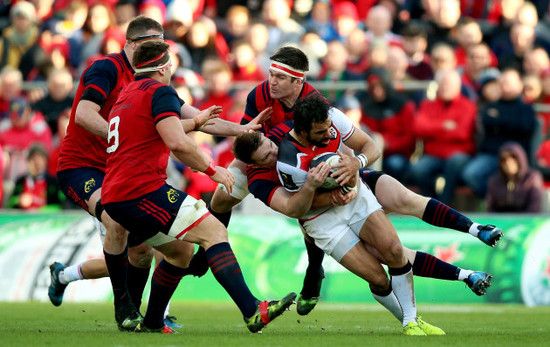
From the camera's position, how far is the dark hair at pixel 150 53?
A: 795 centimetres

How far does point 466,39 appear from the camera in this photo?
1609 cm

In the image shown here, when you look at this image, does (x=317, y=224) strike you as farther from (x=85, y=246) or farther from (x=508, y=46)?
(x=508, y=46)

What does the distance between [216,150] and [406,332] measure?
7.18m

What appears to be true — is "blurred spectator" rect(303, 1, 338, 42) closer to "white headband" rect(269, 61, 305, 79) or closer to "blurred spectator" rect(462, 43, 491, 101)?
"blurred spectator" rect(462, 43, 491, 101)

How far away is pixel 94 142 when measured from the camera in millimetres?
9227

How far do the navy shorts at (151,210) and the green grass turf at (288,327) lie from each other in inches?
34.8

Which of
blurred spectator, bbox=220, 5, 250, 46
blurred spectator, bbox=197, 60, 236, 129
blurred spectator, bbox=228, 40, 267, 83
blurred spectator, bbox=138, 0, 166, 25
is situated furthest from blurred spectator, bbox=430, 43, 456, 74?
blurred spectator, bbox=138, 0, 166, 25

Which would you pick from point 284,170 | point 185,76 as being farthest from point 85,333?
point 185,76

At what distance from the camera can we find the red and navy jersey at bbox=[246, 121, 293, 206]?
8.46 m

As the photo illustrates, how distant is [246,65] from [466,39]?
11.9 feet

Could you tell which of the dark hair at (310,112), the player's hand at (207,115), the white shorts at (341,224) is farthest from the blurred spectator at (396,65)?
the player's hand at (207,115)

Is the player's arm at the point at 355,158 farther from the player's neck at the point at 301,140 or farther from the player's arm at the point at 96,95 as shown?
the player's arm at the point at 96,95

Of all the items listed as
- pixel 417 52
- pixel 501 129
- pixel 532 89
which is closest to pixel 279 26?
pixel 417 52

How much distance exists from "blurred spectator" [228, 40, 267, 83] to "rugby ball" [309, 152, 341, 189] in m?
8.24
